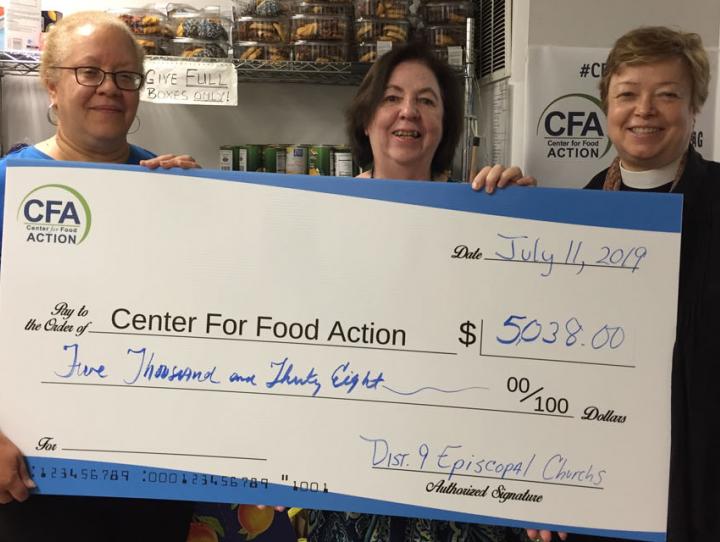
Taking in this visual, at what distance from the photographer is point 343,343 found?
1.10 m

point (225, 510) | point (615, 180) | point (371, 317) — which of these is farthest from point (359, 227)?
point (225, 510)

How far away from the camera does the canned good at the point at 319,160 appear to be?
2.04 meters

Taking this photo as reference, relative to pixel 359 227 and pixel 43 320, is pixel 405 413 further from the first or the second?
pixel 43 320

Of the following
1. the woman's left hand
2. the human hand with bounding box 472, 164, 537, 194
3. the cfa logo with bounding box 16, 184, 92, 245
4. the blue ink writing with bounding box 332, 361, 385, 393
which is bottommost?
the blue ink writing with bounding box 332, 361, 385, 393

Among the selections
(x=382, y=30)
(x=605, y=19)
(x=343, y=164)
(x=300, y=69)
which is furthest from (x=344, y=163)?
(x=605, y=19)

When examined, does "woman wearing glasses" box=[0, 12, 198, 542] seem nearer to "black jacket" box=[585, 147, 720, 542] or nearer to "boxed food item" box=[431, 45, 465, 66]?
"black jacket" box=[585, 147, 720, 542]

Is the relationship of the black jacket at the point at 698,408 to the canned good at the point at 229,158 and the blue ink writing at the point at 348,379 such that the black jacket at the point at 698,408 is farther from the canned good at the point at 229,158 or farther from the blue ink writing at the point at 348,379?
the canned good at the point at 229,158

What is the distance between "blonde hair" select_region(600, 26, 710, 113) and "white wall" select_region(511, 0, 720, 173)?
2.12 feet

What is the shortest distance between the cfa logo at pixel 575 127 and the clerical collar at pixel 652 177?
62 centimetres

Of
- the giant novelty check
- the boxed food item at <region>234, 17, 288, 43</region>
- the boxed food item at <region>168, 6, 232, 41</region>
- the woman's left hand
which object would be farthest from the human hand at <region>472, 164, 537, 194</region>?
the boxed food item at <region>168, 6, 232, 41</region>

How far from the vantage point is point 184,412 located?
1.12 metres

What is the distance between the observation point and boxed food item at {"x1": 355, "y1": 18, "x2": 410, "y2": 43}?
1960 millimetres

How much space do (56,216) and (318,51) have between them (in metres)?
1.13

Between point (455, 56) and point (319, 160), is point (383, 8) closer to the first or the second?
point (455, 56)
